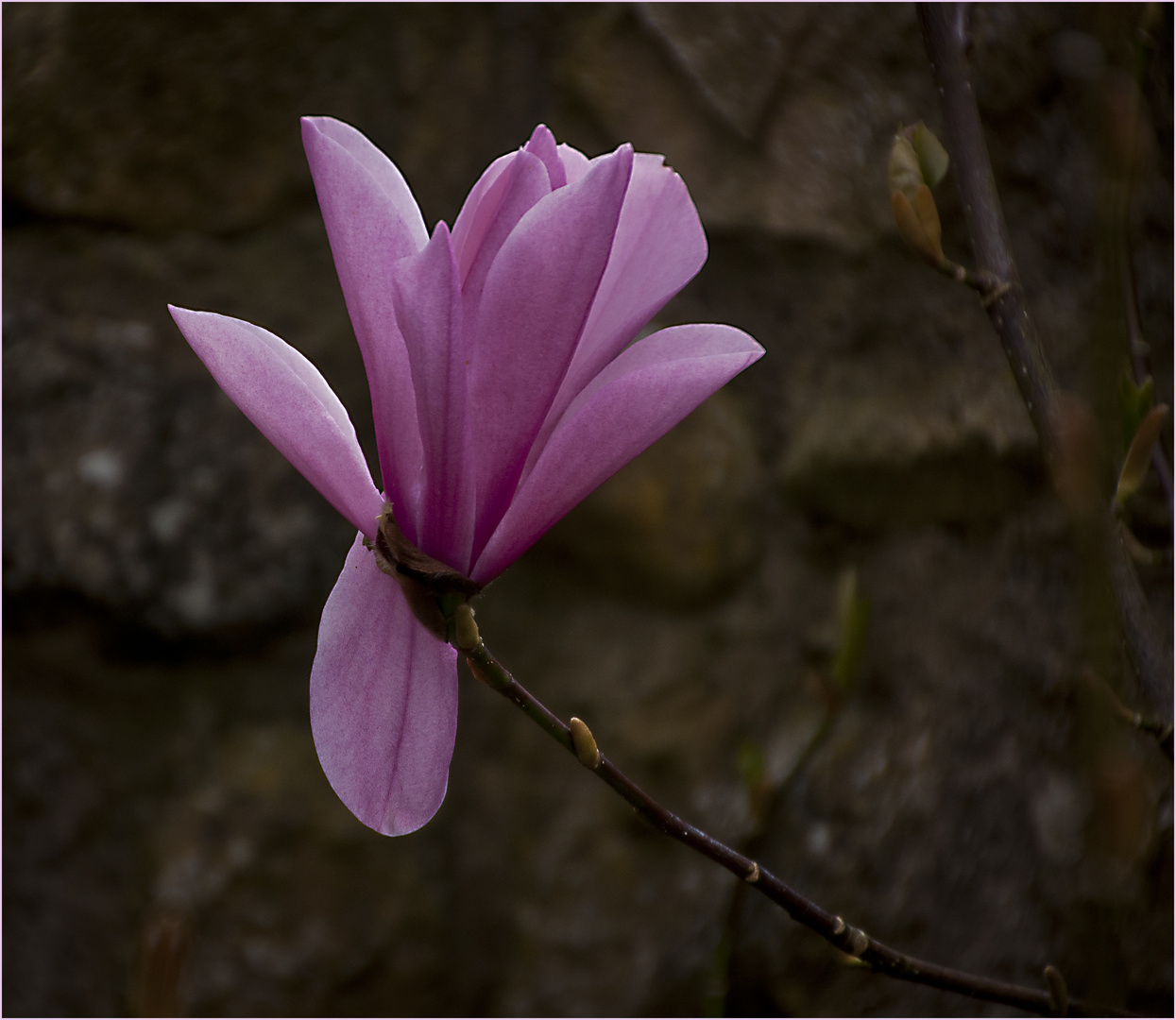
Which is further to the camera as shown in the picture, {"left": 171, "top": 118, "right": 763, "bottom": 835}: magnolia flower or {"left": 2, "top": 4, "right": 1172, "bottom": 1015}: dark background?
{"left": 2, "top": 4, "right": 1172, "bottom": 1015}: dark background

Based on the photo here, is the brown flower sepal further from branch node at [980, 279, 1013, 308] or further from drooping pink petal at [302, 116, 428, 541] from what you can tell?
branch node at [980, 279, 1013, 308]

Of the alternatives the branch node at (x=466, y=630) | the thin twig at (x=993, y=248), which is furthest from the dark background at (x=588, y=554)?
the branch node at (x=466, y=630)

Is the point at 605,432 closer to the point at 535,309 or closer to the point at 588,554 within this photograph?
the point at 535,309

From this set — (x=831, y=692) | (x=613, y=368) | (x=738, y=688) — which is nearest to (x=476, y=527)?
(x=613, y=368)

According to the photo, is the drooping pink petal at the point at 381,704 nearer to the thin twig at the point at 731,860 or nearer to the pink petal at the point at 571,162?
the thin twig at the point at 731,860

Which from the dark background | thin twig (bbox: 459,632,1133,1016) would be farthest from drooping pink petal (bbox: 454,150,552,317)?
the dark background

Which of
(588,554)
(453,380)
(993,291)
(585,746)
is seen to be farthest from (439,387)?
(588,554)
